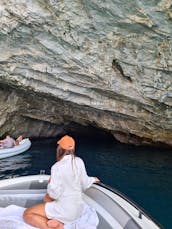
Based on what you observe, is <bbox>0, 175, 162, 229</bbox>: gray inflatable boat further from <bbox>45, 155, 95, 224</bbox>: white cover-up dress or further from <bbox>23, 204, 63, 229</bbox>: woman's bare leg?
<bbox>23, 204, 63, 229</bbox>: woman's bare leg

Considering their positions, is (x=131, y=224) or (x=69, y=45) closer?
(x=131, y=224)

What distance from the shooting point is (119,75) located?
26.9 feet

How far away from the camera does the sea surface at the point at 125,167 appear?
6.58 meters

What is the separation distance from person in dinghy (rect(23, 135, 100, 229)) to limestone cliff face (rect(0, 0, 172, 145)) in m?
4.32

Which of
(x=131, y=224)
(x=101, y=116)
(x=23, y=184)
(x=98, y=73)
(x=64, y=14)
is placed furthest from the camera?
(x=101, y=116)

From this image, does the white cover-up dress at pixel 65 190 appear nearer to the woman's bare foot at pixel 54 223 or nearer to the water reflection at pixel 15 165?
the woman's bare foot at pixel 54 223

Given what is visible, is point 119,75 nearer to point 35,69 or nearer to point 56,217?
point 35,69

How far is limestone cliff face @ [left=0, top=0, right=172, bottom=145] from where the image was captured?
6734 mm

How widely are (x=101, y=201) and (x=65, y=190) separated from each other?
2.57 feet

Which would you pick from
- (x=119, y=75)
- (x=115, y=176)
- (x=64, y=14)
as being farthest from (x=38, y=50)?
(x=115, y=176)

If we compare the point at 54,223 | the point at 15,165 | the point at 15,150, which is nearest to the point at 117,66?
the point at 15,165

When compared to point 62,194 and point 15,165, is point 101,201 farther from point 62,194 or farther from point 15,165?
point 15,165

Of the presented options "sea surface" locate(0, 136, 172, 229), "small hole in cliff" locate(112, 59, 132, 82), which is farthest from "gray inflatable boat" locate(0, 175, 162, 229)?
"small hole in cliff" locate(112, 59, 132, 82)

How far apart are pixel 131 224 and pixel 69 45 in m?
5.18
